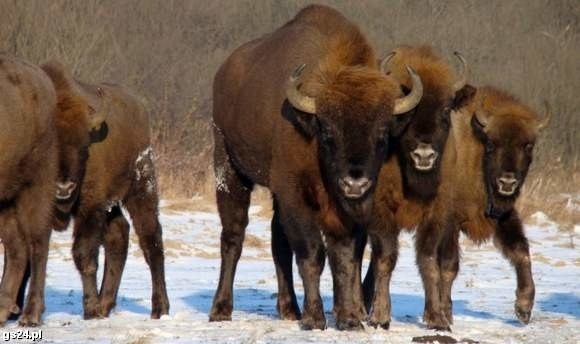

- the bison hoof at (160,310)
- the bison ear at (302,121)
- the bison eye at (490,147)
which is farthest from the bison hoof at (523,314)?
the bison hoof at (160,310)

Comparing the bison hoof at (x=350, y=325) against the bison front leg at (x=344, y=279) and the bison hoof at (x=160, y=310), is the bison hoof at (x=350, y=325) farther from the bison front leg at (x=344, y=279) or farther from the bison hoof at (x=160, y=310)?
the bison hoof at (x=160, y=310)

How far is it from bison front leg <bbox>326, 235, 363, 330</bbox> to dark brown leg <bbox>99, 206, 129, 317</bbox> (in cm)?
312

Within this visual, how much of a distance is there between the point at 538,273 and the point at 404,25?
26.1 meters

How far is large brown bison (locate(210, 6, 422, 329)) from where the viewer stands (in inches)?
458

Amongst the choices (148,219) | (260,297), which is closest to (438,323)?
(148,219)

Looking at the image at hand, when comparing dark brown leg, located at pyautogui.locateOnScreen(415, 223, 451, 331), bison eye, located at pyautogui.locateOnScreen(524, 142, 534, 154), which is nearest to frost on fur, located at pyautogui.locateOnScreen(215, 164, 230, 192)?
dark brown leg, located at pyautogui.locateOnScreen(415, 223, 451, 331)

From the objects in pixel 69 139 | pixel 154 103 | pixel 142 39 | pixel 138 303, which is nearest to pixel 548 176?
pixel 154 103

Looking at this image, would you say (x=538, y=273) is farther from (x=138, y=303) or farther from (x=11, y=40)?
(x=11, y=40)

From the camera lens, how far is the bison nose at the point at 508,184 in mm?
13828

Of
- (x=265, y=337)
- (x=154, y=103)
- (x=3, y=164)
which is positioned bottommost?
(x=154, y=103)

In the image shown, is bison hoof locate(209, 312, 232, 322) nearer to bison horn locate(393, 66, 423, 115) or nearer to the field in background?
bison horn locate(393, 66, 423, 115)

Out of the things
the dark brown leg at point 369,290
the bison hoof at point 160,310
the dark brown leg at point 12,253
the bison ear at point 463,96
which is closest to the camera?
the dark brown leg at point 12,253

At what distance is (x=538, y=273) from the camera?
19.8 m

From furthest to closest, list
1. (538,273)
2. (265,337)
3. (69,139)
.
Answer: (538,273) → (69,139) → (265,337)
